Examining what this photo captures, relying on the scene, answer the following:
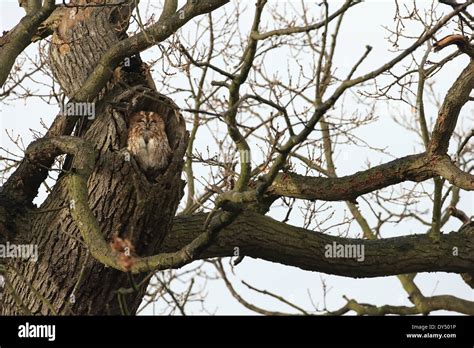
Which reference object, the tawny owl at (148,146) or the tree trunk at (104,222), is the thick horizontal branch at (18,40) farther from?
the tawny owl at (148,146)

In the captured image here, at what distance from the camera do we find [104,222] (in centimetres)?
620

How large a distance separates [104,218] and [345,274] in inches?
89.4

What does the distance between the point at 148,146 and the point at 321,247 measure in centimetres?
186

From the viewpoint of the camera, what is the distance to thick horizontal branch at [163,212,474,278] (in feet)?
22.4

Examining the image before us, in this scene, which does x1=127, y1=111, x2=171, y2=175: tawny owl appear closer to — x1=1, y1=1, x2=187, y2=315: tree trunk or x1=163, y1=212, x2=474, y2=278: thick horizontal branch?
x1=1, y1=1, x2=187, y2=315: tree trunk

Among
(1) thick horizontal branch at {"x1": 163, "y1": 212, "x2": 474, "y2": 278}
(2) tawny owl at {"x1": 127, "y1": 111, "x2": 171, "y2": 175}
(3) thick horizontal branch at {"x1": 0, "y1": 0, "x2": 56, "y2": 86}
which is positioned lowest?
(1) thick horizontal branch at {"x1": 163, "y1": 212, "x2": 474, "y2": 278}

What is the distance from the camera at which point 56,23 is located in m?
7.79

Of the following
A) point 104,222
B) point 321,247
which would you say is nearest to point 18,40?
point 104,222

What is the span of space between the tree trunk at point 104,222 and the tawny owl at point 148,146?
0.08m

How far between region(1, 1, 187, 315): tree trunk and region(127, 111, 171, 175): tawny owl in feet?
0.27

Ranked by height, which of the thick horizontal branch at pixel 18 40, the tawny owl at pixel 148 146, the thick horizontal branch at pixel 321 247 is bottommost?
the thick horizontal branch at pixel 321 247

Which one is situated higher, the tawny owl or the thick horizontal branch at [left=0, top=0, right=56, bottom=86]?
the thick horizontal branch at [left=0, top=0, right=56, bottom=86]

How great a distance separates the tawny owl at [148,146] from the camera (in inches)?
242
